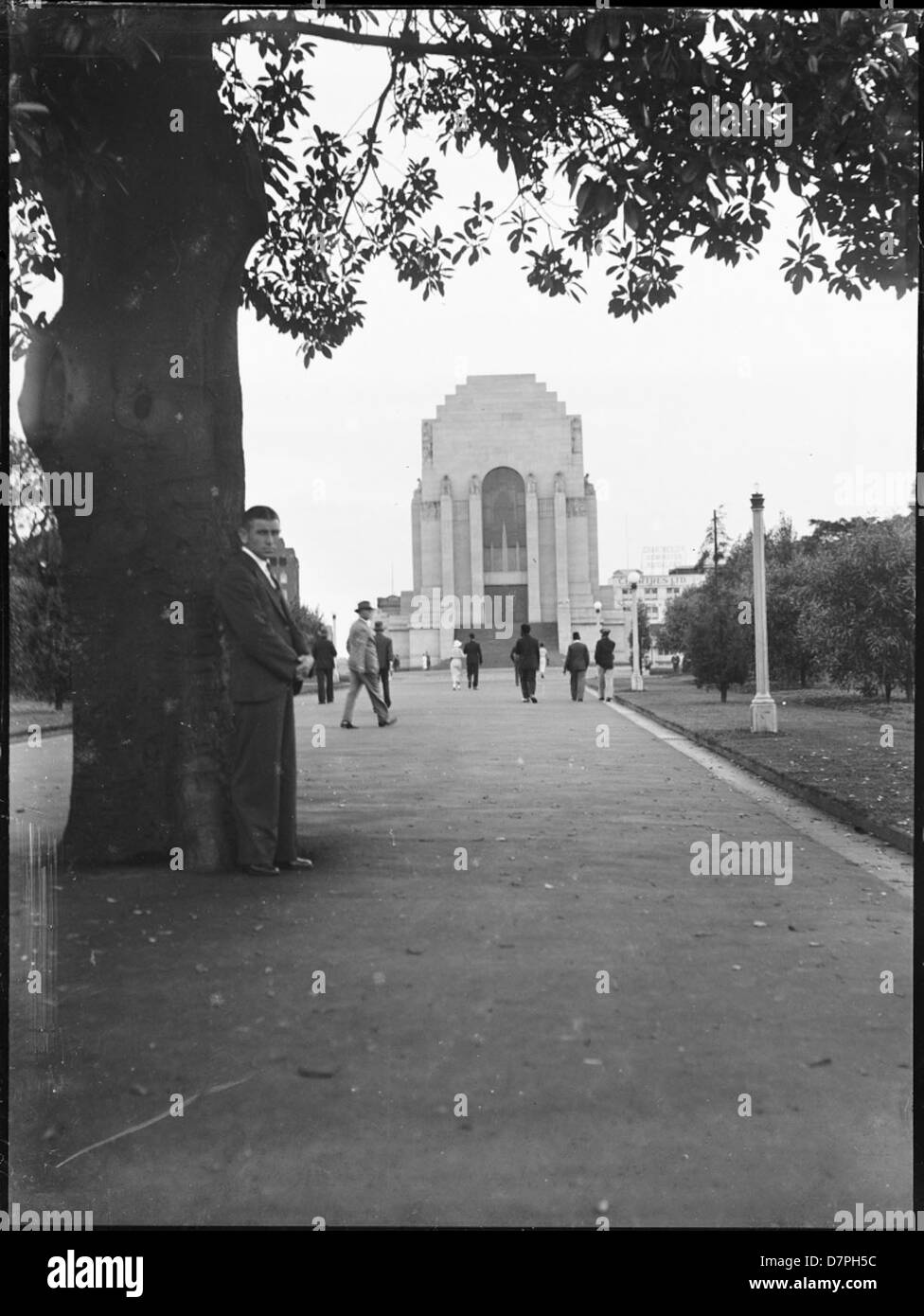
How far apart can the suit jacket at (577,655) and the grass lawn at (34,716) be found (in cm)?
291

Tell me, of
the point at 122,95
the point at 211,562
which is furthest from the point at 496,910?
the point at 122,95

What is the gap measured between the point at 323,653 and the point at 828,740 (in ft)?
28.8

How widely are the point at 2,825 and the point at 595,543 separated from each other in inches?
87.3

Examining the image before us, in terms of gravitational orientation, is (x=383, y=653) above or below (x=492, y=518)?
below

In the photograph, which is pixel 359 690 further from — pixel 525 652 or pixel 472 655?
pixel 525 652

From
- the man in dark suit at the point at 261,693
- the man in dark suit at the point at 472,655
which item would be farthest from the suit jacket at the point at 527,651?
the man in dark suit at the point at 261,693

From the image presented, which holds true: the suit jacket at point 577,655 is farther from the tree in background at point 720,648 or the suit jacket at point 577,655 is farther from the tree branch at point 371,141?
the tree in background at point 720,648

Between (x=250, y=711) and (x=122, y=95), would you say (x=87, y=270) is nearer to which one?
(x=122, y=95)

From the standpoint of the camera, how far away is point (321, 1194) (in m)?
2.64

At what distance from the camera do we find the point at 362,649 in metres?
3.27

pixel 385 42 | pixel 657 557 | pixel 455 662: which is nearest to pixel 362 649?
pixel 455 662

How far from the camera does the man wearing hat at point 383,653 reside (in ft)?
13.7

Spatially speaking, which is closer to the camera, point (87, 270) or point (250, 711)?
point (87, 270)
